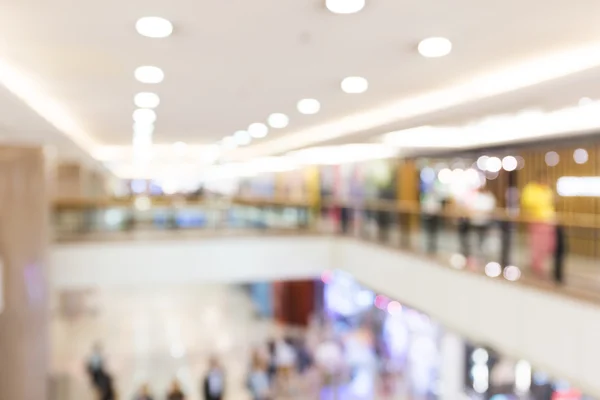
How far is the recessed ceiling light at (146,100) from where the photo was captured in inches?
232

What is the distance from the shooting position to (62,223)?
11.0 meters

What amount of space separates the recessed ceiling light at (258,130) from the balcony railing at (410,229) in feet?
8.00

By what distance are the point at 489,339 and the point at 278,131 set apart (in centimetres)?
492

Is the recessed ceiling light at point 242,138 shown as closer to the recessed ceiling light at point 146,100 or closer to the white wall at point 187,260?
the white wall at point 187,260

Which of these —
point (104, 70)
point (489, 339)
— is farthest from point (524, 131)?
point (104, 70)

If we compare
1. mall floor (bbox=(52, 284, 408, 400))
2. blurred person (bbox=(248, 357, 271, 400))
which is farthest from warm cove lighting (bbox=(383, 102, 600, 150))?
mall floor (bbox=(52, 284, 408, 400))

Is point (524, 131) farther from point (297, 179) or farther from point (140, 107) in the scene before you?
point (297, 179)

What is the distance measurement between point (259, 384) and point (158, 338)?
18.6 ft

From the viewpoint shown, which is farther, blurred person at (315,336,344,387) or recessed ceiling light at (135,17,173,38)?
blurred person at (315,336,344,387)

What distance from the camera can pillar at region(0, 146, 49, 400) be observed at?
834 centimetres

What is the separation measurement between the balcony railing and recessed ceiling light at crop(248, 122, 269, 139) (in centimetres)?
244

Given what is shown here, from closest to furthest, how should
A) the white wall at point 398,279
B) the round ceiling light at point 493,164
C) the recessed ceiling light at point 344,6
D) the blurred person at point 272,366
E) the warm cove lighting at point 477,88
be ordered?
the recessed ceiling light at point 344,6
the warm cove lighting at point 477,88
the white wall at point 398,279
the blurred person at point 272,366
the round ceiling light at point 493,164

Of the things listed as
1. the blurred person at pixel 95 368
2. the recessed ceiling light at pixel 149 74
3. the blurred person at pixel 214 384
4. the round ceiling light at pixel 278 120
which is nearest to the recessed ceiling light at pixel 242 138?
the round ceiling light at pixel 278 120

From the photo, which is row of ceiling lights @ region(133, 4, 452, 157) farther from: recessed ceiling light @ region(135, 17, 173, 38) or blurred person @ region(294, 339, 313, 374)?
blurred person @ region(294, 339, 313, 374)
